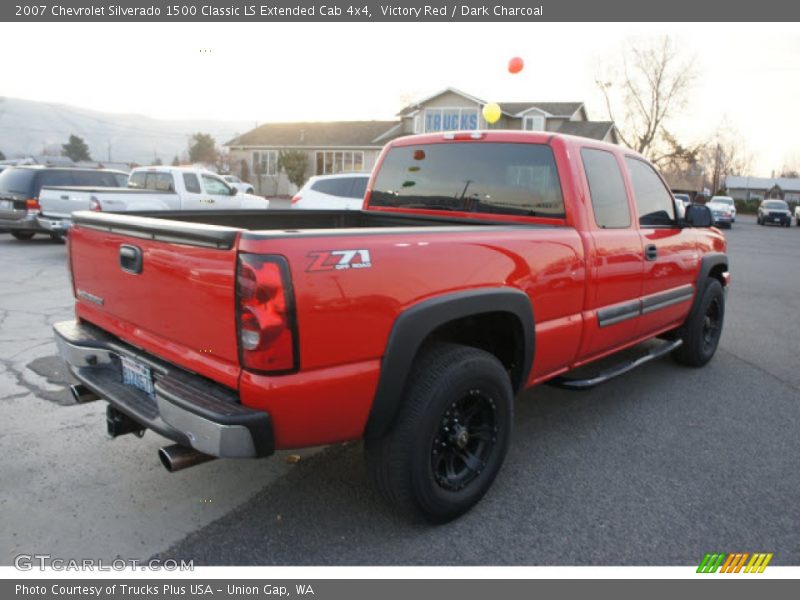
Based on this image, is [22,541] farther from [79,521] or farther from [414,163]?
[414,163]

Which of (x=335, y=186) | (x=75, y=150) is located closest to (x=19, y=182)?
(x=335, y=186)

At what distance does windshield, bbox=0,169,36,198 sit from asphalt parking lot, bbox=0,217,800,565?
873 centimetres


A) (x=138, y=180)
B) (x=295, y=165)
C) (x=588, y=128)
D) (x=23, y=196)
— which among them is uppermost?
(x=588, y=128)

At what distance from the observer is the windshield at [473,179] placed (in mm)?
3713

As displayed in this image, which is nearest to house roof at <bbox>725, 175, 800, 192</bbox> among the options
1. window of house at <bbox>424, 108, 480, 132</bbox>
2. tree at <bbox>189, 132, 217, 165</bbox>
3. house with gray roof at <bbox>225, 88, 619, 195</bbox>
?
house with gray roof at <bbox>225, 88, 619, 195</bbox>

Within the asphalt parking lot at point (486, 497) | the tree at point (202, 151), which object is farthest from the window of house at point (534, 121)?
the asphalt parking lot at point (486, 497)

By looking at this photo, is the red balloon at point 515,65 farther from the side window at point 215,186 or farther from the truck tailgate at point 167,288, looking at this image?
the side window at point 215,186

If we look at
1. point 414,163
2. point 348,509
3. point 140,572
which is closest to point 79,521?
point 140,572

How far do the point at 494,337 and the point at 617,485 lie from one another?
3.42ft

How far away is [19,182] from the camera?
1192cm

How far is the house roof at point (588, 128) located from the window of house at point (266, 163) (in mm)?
18648

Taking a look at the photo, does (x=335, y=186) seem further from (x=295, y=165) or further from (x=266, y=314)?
(x=295, y=165)

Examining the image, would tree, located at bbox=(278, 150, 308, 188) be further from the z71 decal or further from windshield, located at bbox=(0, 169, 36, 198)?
the z71 decal

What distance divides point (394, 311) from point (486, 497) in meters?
1.28
